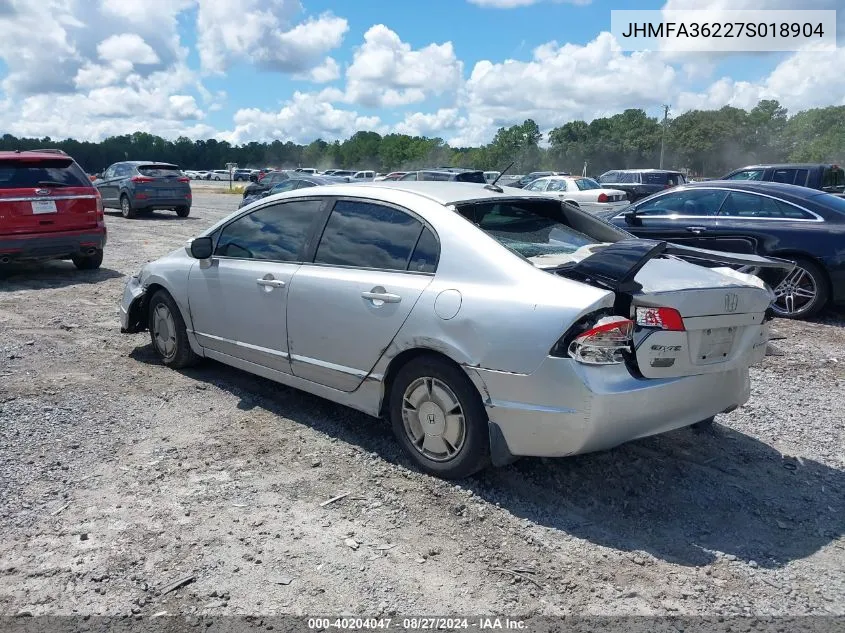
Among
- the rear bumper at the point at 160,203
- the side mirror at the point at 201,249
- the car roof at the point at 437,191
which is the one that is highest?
the car roof at the point at 437,191

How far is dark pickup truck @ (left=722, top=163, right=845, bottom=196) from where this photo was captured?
16.4m

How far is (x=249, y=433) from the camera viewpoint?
15.3 ft

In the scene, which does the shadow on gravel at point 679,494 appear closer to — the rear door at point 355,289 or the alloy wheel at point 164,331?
the rear door at point 355,289

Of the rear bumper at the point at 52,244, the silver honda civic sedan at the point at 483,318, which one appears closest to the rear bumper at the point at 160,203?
the rear bumper at the point at 52,244

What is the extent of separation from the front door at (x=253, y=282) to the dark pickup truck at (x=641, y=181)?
63.8ft

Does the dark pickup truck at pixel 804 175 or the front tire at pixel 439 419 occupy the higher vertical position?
the dark pickup truck at pixel 804 175

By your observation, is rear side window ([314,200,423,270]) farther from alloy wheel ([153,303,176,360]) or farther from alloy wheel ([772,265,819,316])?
alloy wheel ([772,265,819,316])

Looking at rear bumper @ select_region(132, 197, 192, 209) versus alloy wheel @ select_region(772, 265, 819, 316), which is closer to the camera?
alloy wheel @ select_region(772, 265, 819, 316)

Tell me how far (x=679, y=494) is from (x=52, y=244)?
8.91m

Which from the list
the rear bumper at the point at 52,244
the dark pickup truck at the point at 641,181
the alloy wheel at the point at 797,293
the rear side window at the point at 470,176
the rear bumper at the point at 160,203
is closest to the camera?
the alloy wheel at the point at 797,293

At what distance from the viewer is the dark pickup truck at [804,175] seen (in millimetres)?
16391

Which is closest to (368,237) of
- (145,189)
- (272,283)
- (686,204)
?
(272,283)

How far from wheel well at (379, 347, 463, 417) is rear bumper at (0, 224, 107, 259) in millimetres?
7348

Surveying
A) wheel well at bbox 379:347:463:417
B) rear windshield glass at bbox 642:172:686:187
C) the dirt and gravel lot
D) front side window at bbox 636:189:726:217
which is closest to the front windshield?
rear windshield glass at bbox 642:172:686:187
